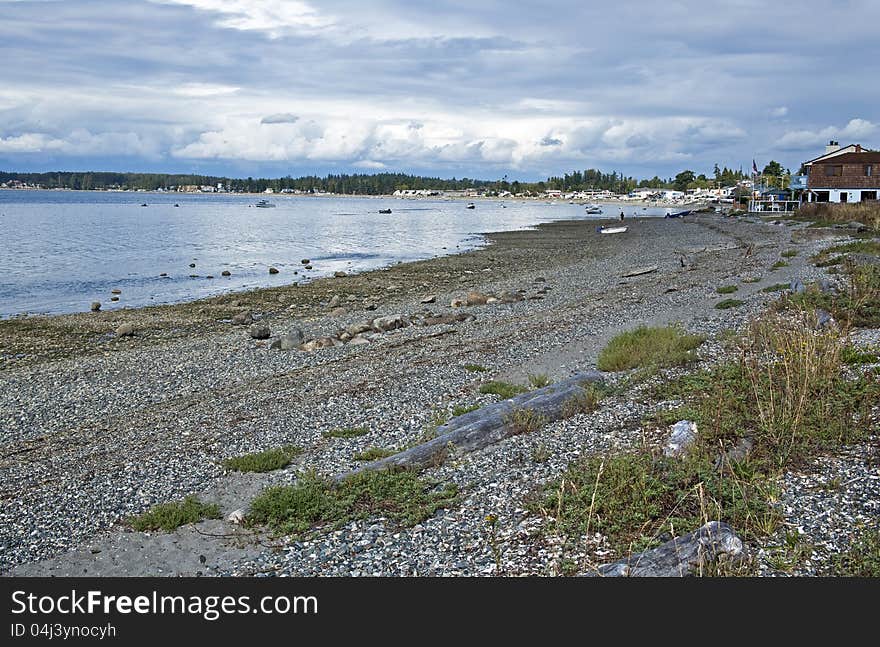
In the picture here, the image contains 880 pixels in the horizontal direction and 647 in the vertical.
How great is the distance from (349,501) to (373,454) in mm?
2171

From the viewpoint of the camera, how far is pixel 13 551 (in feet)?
30.1

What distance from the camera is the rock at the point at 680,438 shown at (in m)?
9.91

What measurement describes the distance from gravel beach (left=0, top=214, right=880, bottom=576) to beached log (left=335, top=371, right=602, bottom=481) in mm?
315

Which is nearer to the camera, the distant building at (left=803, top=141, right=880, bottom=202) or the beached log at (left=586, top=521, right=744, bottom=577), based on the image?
the beached log at (left=586, top=521, right=744, bottom=577)

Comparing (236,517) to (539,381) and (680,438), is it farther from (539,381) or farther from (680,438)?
(539,381)

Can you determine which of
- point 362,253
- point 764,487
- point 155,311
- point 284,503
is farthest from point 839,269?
point 362,253

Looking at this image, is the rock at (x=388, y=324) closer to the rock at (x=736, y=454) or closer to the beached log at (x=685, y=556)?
the rock at (x=736, y=454)

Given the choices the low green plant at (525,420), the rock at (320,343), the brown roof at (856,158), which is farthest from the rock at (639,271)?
the brown roof at (856,158)

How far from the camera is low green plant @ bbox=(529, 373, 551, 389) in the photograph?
50.1 ft

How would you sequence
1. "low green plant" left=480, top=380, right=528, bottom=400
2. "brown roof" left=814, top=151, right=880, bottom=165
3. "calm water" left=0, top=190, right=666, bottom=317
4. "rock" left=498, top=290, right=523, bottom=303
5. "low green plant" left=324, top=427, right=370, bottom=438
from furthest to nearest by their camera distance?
"brown roof" left=814, top=151, right=880, bottom=165
"calm water" left=0, top=190, right=666, bottom=317
"rock" left=498, top=290, right=523, bottom=303
"low green plant" left=480, top=380, right=528, bottom=400
"low green plant" left=324, top=427, right=370, bottom=438

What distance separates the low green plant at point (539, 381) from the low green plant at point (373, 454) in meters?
4.38

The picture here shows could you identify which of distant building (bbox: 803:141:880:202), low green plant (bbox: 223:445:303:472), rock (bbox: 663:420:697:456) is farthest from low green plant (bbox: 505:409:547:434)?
distant building (bbox: 803:141:880:202)

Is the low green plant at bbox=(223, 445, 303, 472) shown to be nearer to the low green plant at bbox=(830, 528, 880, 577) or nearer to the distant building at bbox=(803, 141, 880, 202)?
the low green plant at bbox=(830, 528, 880, 577)

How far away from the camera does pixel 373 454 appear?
1170 centimetres
